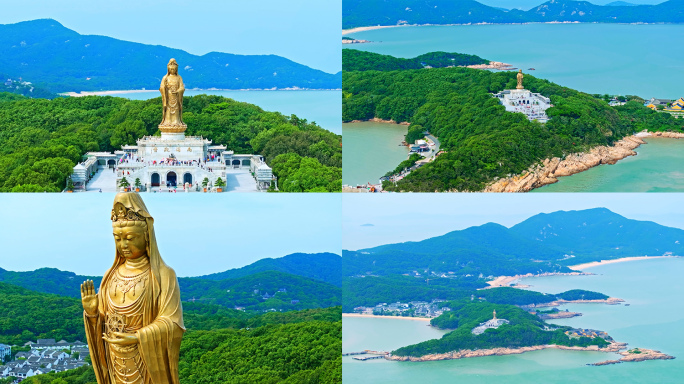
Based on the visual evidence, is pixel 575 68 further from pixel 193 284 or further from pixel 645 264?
pixel 193 284

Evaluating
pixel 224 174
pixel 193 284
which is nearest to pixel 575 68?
pixel 224 174

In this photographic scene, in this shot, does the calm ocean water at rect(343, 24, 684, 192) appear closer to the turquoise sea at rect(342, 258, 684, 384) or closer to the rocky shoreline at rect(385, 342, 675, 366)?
the turquoise sea at rect(342, 258, 684, 384)

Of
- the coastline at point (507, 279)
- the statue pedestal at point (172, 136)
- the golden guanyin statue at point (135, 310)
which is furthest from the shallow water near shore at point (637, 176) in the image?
the golden guanyin statue at point (135, 310)

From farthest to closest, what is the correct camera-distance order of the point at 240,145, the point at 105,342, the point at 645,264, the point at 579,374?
the point at 240,145, the point at 645,264, the point at 579,374, the point at 105,342

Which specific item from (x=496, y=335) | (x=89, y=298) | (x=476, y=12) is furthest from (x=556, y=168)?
(x=89, y=298)

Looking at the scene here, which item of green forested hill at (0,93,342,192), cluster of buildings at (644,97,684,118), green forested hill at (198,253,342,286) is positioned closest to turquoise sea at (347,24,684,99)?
cluster of buildings at (644,97,684,118)

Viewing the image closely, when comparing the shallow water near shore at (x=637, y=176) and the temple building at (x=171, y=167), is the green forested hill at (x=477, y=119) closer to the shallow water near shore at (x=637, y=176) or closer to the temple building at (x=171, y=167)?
the shallow water near shore at (x=637, y=176)
